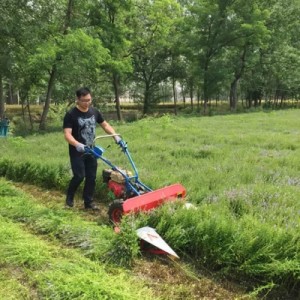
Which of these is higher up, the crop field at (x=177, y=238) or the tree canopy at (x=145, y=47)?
the tree canopy at (x=145, y=47)

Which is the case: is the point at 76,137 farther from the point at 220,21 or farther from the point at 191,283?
the point at 220,21

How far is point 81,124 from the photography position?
598 centimetres

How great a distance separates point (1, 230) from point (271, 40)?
114 feet

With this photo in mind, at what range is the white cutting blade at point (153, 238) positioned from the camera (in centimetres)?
416

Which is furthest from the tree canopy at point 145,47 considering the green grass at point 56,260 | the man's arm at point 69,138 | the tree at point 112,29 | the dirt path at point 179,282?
the dirt path at point 179,282

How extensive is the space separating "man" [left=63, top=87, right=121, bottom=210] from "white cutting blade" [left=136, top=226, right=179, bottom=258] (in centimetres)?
188

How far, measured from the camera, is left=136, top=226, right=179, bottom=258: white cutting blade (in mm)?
4163

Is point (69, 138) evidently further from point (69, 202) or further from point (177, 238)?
point (177, 238)

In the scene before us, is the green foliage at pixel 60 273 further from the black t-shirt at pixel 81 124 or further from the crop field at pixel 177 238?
the black t-shirt at pixel 81 124

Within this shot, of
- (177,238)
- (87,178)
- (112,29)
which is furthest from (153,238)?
(112,29)

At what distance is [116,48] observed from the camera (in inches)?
898

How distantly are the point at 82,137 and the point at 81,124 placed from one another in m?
0.20

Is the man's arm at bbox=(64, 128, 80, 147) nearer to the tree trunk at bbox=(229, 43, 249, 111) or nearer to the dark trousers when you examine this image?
the dark trousers

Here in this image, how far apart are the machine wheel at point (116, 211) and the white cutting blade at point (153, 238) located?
2.48ft
